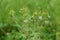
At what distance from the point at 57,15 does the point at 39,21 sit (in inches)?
9.3

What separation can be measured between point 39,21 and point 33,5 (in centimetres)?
52

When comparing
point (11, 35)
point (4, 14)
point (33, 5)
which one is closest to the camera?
point (11, 35)

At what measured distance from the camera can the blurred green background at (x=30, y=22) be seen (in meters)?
2.49

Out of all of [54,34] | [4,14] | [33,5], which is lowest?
[54,34]

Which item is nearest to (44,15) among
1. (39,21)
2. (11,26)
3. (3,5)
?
(39,21)

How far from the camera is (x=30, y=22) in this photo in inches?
101

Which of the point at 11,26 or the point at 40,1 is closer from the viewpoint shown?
the point at 11,26

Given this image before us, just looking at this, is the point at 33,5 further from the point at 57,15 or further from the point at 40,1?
the point at 57,15

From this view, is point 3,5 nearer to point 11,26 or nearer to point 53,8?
point 11,26

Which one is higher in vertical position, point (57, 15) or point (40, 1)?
point (40, 1)

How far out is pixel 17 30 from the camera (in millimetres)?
2701

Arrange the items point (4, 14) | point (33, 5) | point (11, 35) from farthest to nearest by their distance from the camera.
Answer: point (33, 5), point (4, 14), point (11, 35)

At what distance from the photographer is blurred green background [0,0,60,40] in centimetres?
249

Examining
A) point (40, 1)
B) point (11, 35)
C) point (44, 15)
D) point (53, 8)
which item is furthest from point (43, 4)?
point (11, 35)
